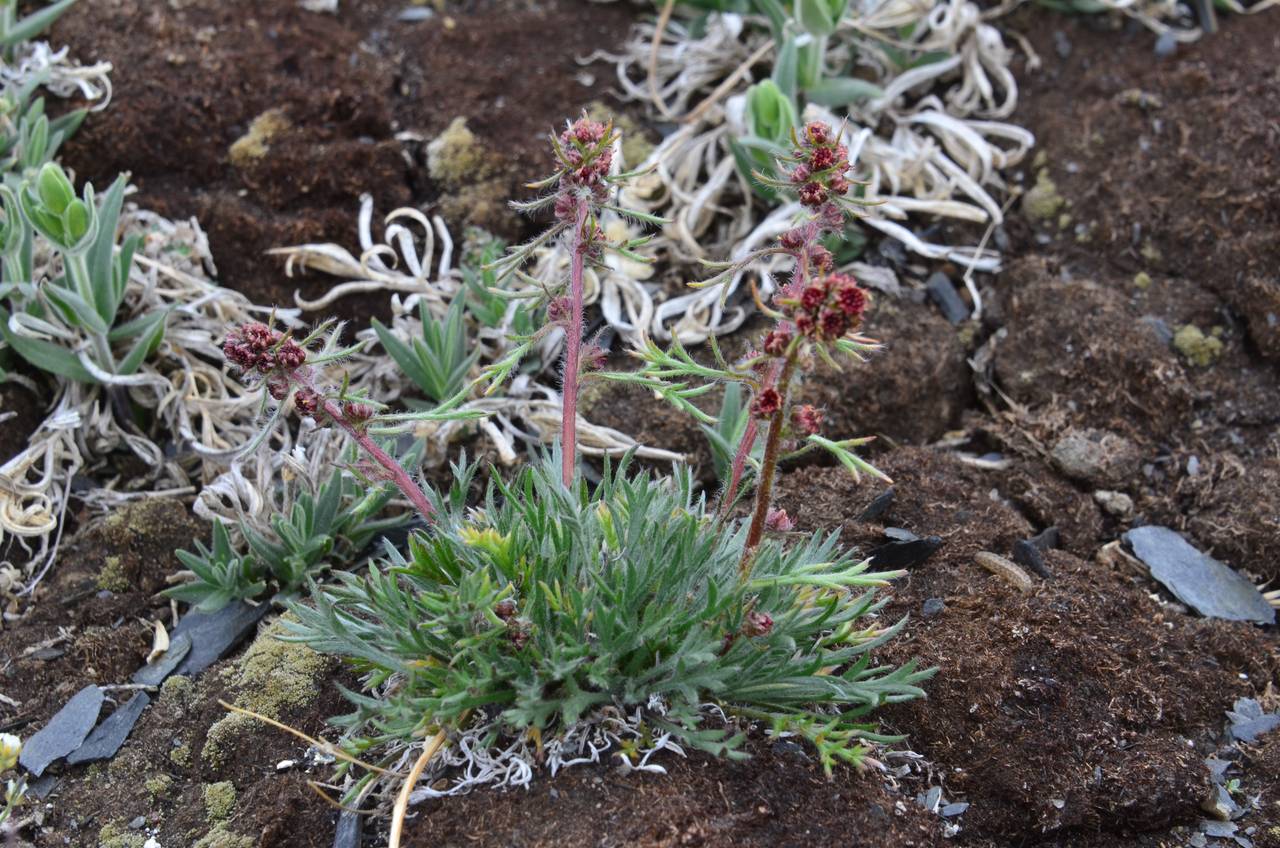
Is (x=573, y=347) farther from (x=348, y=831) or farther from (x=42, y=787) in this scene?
(x=42, y=787)

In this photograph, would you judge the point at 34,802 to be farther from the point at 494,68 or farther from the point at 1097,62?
the point at 1097,62

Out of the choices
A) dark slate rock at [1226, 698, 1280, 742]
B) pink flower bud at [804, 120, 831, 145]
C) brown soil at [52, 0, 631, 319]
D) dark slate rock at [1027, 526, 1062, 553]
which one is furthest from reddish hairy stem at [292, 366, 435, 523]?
dark slate rock at [1226, 698, 1280, 742]

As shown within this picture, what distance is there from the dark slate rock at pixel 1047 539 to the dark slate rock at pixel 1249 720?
65 cm

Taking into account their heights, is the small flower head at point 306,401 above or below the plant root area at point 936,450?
above

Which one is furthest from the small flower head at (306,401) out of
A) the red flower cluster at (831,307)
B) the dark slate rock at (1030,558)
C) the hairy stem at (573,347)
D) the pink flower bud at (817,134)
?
the dark slate rock at (1030,558)

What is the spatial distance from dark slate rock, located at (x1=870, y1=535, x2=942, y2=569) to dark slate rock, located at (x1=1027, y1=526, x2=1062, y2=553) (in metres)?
0.35

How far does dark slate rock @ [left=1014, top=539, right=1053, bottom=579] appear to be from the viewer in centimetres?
334

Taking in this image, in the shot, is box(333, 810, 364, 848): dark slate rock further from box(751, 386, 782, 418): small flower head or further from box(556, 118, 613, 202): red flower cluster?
box(556, 118, 613, 202): red flower cluster

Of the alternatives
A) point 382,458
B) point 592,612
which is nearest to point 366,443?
point 382,458

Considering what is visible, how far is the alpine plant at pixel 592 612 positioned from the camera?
250 centimetres

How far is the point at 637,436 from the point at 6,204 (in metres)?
2.08

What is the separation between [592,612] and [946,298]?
7.54 ft

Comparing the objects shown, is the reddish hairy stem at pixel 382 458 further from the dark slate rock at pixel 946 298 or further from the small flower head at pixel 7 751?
the dark slate rock at pixel 946 298

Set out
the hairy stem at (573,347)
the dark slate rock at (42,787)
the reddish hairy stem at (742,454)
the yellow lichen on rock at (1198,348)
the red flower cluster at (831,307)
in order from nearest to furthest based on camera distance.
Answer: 1. the red flower cluster at (831,307)
2. the reddish hairy stem at (742,454)
3. the hairy stem at (573,347)
4. the dark slate rock at (42,787)
5. the yellow lichen on rock at (1198,348)
